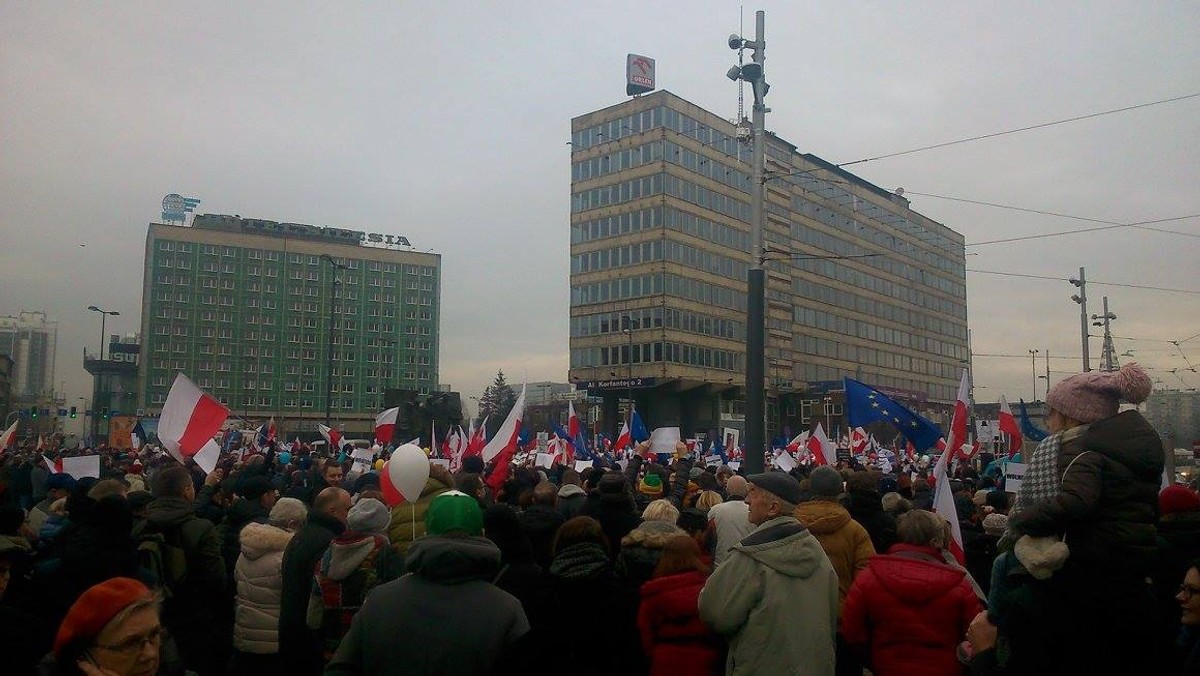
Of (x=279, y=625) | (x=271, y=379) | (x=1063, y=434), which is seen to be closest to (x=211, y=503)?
(x=279, y=625)

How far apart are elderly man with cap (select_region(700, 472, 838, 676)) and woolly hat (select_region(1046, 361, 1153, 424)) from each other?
4.66ft

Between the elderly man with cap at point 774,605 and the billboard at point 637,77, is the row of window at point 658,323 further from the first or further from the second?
the elderly man with cap at point 774,605

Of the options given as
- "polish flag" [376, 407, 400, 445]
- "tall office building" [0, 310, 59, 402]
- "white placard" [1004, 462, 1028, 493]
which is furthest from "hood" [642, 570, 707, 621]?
"tall office building" [0, 310, 59, 402]

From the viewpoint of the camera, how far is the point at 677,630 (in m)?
4.87

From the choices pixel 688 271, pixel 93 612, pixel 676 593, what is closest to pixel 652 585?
pixel 676 593

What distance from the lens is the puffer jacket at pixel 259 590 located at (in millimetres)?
6137

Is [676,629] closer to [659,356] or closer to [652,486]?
[652,486]

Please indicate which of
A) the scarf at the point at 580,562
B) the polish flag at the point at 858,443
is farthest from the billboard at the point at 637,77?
the scarf at the point at 580,562

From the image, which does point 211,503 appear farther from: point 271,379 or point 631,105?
point 271,379

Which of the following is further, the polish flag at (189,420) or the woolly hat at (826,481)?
the polish flag at (189,420)

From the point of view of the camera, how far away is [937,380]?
307 ft

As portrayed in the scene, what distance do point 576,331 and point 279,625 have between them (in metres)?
58.1

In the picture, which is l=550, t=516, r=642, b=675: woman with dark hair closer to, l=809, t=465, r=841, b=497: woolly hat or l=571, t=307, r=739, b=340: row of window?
l=809, t=465, r=841, b=497: woolly hat

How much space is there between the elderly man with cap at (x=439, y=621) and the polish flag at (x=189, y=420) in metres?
8.45
